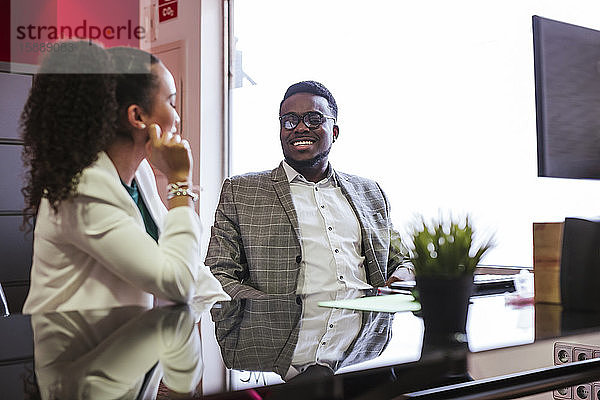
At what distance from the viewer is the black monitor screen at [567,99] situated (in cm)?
105

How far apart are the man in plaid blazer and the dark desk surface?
108cm

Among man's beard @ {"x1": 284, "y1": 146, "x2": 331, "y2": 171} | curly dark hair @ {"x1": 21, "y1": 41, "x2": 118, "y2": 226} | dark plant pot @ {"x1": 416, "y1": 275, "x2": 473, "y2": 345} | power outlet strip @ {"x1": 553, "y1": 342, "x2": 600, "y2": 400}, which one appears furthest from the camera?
man's beard @ {"x1": 284, "y1": 146, "x2": 331, "y2": 171}

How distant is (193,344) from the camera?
66 centimetres

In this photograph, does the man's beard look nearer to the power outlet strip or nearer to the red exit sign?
the power outlet strip

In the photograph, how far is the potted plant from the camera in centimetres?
75

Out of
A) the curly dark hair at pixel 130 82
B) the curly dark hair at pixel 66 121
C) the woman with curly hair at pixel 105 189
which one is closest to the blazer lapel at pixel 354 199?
the woman with curly hair at pixel 105 189

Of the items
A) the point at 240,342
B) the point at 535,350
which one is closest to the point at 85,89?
the point at 240,342

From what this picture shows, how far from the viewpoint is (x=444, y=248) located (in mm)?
763

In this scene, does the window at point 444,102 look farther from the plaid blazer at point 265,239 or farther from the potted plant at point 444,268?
the potted plant at point 444,268

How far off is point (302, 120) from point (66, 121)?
1242mm

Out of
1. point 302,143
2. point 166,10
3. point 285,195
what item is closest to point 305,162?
point 302,143

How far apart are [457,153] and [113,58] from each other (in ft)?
5.71

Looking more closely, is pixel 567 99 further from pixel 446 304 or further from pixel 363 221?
pixel 363 221

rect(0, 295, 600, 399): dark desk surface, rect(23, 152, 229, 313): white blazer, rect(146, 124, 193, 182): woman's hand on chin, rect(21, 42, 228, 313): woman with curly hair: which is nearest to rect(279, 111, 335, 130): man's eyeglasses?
rect(21, 42, 228, 313): woman with curly hair
